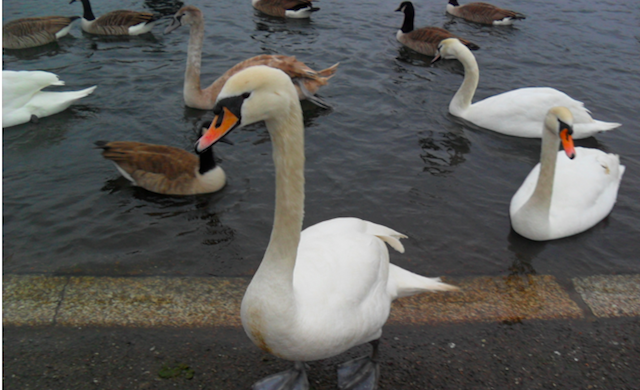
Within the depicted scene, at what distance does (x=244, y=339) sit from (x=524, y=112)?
18.2 feet

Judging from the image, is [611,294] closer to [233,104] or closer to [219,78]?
[233,104]

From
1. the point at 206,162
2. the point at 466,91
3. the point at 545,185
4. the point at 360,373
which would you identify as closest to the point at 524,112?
the point at 466,91

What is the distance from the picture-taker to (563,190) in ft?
19.2

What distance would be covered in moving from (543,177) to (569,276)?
968 mm

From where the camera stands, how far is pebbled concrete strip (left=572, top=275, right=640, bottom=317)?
13.6 feet

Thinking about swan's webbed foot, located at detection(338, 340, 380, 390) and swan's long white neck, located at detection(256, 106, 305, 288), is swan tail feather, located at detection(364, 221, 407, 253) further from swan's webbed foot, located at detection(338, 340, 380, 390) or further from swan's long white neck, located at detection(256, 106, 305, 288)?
swan's long white neck, located at detection(256, 106, 305, 288)

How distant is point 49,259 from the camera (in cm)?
486

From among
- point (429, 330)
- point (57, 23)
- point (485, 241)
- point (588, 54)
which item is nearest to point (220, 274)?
point (429, 330)

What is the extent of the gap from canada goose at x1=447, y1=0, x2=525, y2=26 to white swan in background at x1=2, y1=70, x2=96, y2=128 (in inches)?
354

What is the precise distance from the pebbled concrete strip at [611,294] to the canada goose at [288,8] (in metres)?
9.37

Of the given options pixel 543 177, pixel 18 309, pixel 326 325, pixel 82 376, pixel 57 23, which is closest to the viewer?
pixel 326 325

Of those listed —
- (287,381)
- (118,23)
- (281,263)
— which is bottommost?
(287,381)

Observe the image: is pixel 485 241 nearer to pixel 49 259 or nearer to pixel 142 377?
pixel 142 377

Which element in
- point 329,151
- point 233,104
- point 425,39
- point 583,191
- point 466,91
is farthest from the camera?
point 425,39
